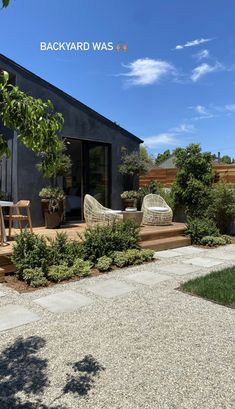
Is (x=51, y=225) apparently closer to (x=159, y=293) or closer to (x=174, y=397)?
(x=159, y=293)

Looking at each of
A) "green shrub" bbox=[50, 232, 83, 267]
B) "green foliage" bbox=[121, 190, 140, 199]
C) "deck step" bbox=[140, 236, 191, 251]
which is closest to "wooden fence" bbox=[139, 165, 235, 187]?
"green foliage" bbox=[121, 190, 140, 199]

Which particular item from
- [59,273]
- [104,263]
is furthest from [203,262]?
[59,273]

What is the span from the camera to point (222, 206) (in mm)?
9555

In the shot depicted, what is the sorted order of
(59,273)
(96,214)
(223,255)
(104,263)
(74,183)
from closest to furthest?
(59,273) → (104,263) → (223,255) → (96,214) → (74,183)

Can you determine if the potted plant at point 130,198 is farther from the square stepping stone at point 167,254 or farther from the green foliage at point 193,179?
the square stepping stone at point 167,254

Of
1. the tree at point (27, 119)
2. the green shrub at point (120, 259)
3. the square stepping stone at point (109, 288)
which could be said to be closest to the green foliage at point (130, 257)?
the green shrub at point (120, 259)

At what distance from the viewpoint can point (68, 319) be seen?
3.59 meters

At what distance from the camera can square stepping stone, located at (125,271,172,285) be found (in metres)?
5.14

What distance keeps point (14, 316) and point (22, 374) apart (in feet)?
3.91

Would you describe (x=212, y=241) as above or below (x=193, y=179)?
below

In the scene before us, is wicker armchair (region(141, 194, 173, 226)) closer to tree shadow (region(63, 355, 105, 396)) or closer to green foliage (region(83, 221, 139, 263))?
green foliage (region(83, 221, 139, 263))

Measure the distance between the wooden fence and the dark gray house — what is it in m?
1.97

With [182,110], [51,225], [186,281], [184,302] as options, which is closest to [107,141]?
[51,225]

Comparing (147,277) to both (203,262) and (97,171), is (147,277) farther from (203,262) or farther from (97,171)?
(97,171)
